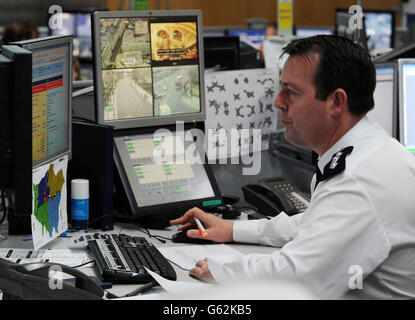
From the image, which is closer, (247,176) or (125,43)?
(125,43)

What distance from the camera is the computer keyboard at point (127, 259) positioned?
154cm

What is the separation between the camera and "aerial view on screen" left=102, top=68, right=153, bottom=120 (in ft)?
6.89

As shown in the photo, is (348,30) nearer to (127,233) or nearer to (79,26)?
(127,233)

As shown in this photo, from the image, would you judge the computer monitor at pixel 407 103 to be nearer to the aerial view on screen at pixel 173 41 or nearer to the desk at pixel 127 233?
the aerial view on screen at pixel 173 41

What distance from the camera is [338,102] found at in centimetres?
142

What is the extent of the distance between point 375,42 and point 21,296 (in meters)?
6.01

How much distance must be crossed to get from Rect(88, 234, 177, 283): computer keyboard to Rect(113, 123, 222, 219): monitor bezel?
20 centimetres

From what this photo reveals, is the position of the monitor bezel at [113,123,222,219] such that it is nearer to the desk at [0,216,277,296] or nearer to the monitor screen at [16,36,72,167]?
the desk at [0,216,277,296]

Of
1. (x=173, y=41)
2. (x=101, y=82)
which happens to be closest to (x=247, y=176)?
(x=173, y=41)

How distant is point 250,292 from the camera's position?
46cm

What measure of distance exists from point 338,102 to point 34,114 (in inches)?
32.7

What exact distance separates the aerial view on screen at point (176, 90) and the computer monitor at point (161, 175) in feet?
0.22
